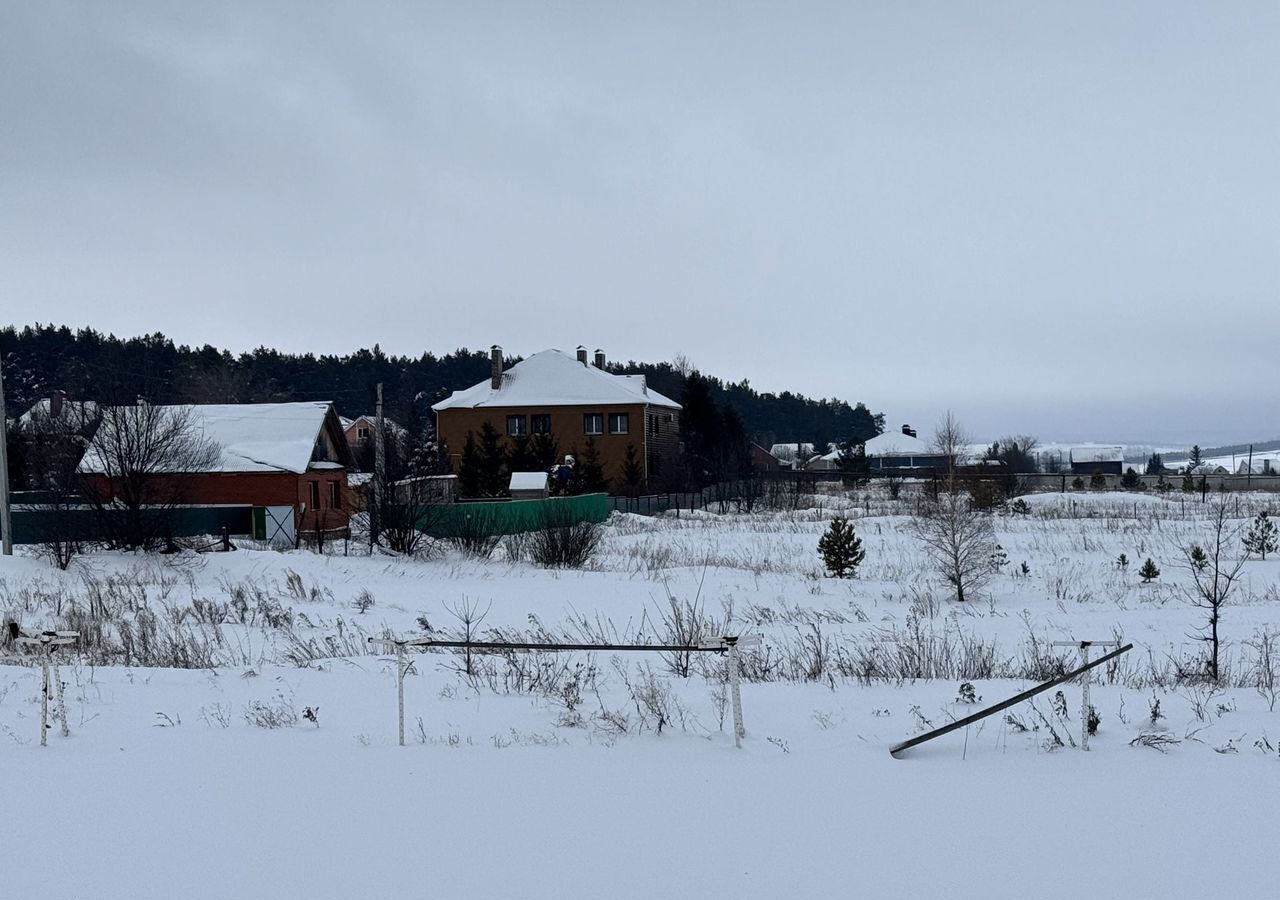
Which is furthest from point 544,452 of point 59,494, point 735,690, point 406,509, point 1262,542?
point 735,690

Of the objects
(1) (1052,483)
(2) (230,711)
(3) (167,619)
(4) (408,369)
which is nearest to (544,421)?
(1) (1052,483)

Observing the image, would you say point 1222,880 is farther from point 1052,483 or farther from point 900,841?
point 1052,483

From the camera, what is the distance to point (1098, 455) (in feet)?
305

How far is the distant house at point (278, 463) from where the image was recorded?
28.6m

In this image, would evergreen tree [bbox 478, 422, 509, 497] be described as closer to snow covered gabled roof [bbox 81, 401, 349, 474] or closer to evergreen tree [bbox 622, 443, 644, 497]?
evergreen tree [bbox 622, 443, 644, 497]

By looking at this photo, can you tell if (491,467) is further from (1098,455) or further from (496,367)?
(1098,455)

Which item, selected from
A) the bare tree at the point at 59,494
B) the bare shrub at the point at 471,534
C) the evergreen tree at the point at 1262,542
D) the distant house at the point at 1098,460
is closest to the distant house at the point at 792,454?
the distant house at the point at 1098,460

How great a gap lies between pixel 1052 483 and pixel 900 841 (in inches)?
2314

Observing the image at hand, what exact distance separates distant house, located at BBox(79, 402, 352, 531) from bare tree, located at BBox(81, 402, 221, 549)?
16.4 ft

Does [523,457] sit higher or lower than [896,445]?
lower

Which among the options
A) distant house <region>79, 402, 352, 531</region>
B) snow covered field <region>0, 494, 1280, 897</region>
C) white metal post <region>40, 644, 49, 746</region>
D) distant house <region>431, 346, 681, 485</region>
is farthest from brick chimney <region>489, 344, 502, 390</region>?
white metal post <region>40, 644, 49, 746</region>

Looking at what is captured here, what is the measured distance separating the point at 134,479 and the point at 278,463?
7.31 m

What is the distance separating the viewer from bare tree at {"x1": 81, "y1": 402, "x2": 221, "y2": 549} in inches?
835

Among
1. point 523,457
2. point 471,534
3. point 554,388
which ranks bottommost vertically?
point 471,534
